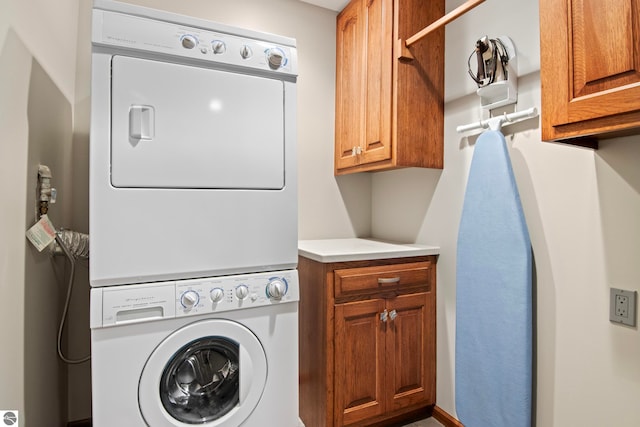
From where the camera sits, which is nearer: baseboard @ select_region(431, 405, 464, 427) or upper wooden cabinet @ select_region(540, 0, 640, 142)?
upper wooden cabinet @ select_region(540, 0, 640, 142)

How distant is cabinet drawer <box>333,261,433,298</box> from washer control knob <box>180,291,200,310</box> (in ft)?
2.17

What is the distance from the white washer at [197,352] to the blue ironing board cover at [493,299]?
2.71 ft

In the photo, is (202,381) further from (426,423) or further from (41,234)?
(426,423)

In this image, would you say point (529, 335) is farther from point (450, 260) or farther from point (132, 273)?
point (132, 273)

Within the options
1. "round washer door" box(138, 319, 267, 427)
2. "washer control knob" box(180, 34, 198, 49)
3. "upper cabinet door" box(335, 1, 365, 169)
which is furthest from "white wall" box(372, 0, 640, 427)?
"washer control knob" box(180, 34, 198, 49)

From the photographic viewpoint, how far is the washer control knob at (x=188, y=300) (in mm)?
1313

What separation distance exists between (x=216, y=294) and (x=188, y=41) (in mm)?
1003

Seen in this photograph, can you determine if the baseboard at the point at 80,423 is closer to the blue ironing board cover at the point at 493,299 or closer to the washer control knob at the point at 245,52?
the blue ironing board cover at the point at 493,299

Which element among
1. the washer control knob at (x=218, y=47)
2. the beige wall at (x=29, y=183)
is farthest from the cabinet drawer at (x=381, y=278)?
the beige wall at (x=29, y=183)

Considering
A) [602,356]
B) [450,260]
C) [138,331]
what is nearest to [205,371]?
[138,331]

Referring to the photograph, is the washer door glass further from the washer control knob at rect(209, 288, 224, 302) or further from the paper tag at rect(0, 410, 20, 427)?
the paper tag at rect(0, 410, 20, 427)

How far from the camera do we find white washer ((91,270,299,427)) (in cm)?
122

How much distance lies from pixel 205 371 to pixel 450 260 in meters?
1.34

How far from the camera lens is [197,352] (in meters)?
1.41
